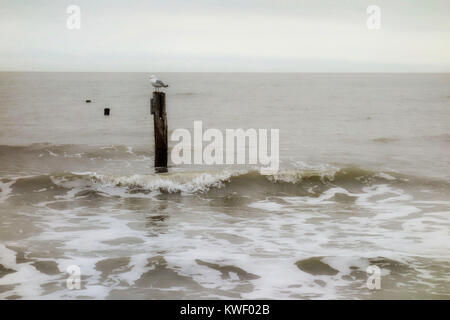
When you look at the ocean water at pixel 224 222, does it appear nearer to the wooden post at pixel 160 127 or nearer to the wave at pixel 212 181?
the wave at pixel 212 181

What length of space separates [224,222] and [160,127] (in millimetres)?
4525

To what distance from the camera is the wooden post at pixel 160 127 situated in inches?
549

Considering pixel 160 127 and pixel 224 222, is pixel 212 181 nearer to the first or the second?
pixel 160 127

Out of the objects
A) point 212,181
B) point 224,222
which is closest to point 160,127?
point 212,181

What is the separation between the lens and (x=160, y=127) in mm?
14312

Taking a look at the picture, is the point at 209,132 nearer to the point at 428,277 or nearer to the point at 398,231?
the point at 398,231

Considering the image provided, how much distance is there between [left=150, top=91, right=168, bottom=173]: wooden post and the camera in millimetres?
13945

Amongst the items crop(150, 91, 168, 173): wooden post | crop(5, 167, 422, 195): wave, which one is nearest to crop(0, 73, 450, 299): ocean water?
crop(5, 167, 422, 195): wave

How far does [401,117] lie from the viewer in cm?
3628

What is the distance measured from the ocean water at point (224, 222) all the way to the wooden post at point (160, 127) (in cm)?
52

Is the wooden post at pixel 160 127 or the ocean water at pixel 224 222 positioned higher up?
the wooden post at pixel 160 127

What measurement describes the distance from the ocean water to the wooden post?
1.69 feet

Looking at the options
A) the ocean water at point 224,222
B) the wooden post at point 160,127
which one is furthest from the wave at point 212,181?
the wooden post at point 160,127
